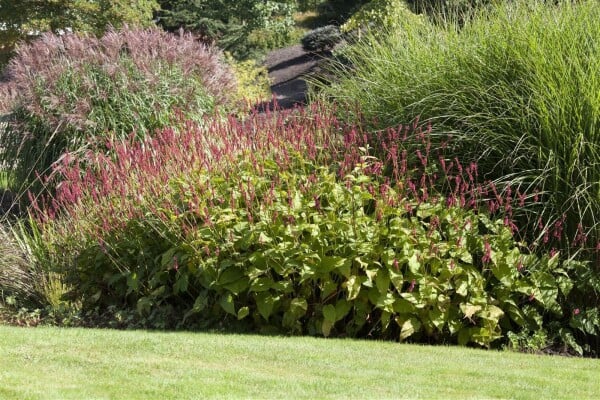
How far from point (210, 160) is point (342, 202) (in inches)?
49.8

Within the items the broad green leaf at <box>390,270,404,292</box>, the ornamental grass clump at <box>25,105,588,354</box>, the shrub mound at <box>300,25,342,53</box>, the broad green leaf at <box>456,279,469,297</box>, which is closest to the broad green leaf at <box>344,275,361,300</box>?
the ornamental grass clump at <box>25,105,588,354</box>

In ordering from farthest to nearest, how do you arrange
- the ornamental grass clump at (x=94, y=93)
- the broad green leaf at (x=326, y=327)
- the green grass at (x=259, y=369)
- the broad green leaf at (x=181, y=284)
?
the ornamental grass clump at (x=94, y=93) < the broad green leaf at (x=181, y=284) < the broad green leaf at (x=326, y=327) < the green grass at (x=259, y=369)

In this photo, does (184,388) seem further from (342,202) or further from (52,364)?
(342,202)

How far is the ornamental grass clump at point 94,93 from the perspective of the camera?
29.6ft

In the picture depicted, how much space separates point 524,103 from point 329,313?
2382 millimetres

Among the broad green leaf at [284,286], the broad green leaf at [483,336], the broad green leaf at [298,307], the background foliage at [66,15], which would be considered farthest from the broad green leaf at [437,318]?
the background foliage at [66,15]

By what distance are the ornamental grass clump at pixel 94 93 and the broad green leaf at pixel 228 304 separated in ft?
10.9

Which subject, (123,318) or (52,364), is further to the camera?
(123,318)

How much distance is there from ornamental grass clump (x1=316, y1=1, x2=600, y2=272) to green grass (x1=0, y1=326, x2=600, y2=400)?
1.27 meters

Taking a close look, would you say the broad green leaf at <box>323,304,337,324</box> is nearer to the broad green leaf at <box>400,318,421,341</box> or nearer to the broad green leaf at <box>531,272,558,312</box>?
the broad green leaf at <box>400,318,421,341</box>

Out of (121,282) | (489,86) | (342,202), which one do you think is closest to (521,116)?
(489,86)

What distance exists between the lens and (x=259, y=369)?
186 inches

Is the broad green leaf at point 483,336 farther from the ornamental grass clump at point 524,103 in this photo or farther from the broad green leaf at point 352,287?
the broad green leaf at point 352,287

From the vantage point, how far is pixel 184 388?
13.9 feet
